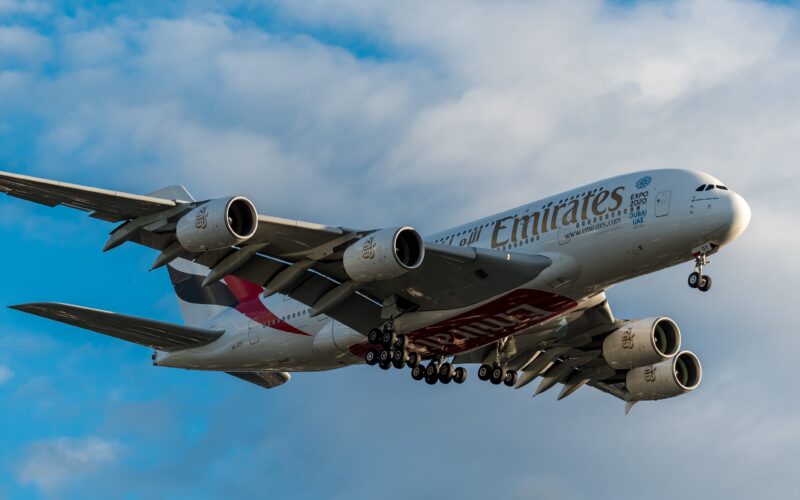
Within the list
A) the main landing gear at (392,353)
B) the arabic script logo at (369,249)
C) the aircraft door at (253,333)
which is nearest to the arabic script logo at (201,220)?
the arabic script logo at (369,249)

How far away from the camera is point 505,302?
40.1 m

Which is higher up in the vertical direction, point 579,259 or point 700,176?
point 700,176

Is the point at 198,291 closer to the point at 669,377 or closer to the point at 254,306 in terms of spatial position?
the point at 254,306

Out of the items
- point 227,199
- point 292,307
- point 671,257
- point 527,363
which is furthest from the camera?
point 527,363

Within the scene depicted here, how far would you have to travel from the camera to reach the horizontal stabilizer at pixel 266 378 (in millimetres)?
47531

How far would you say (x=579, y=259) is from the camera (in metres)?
38.5

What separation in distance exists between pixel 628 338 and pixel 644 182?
910cm

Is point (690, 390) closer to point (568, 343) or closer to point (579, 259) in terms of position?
point (568, 343)

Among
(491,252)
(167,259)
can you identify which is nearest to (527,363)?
(491,252)

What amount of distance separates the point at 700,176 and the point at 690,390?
42.4 feet

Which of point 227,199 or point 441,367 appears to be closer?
point 227,199

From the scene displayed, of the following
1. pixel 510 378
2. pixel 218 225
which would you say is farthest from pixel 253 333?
pixel 218 225

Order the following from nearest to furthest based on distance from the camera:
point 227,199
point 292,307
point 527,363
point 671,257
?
point 227,199
point 671,257
point 292,307
point 527,363

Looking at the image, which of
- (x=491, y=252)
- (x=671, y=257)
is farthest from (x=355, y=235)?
(x=671, y=257)
